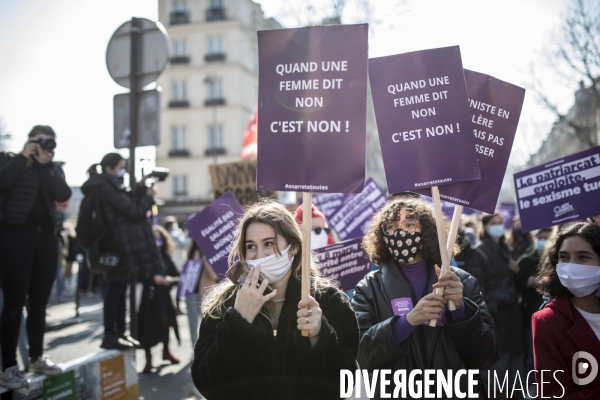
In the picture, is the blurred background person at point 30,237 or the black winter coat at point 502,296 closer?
the blurred background person at point 30,237

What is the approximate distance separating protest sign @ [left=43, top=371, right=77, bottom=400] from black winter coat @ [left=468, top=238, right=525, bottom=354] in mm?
3962

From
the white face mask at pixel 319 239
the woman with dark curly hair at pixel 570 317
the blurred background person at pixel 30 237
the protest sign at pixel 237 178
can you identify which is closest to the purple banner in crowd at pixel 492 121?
the woman with dark curly hair at pixel 570 317

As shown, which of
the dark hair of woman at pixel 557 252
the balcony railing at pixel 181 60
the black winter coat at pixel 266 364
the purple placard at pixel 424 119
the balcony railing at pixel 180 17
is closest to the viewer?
the black winter coat at pixel 266 364

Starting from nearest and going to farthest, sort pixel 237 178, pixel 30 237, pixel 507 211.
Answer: pixel 30 237
pixel 237 178
pixel 507 211

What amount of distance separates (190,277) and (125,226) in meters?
2.16

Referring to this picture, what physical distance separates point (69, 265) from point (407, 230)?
53.7ft

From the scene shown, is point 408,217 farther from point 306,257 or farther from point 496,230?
point 496,230

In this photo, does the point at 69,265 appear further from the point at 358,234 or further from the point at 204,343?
the point at 204,343

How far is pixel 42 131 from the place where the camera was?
486cm

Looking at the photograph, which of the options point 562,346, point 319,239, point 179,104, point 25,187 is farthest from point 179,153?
point 562,346

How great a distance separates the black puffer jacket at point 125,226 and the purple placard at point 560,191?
3666 mm

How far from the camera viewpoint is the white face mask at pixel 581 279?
337 cm

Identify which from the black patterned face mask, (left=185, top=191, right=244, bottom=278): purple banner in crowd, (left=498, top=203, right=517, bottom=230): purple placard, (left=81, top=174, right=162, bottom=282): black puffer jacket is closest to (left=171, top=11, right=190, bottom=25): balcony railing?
(left=498, top=203, right=517, bottom=230): purple placard

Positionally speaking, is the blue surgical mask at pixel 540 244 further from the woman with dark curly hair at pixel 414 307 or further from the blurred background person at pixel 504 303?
the woman with dark curly hair at pixel 414 307
